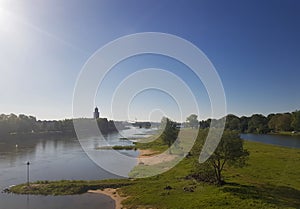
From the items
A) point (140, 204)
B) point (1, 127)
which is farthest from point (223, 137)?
point (1, 127)

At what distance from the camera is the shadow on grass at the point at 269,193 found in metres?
19.1

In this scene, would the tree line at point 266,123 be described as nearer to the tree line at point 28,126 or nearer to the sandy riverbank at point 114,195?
the tree line at point 28,126

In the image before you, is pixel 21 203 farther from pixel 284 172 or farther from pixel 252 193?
pixel 284 172

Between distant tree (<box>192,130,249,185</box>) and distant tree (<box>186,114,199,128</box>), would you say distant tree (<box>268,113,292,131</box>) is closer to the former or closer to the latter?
distant tree (<box>186,114,199,128</box>)

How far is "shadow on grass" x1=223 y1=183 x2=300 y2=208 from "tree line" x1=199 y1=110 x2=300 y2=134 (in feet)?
248

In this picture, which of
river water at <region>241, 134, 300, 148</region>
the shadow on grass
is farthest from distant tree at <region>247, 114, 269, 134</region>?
the shadow on grass

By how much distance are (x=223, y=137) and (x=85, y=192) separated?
1519 cm

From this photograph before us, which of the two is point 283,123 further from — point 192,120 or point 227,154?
point 227,154

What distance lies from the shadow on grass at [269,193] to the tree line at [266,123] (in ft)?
248

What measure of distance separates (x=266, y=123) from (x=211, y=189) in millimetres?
108926

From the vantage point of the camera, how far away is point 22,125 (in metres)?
117

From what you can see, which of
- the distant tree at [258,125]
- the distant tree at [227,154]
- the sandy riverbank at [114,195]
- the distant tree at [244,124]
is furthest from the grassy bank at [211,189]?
the distant tree at [244,124]

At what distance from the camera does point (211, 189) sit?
2325cm

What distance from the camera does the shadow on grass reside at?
62.7 feet
